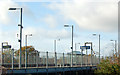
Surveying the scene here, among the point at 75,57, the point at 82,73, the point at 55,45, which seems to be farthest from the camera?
the point at 55,45

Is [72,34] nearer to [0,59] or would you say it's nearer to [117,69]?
[117,69]

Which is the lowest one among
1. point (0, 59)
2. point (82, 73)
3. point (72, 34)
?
point (82, 73)

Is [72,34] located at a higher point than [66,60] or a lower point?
higher

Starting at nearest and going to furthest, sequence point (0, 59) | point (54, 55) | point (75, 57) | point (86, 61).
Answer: point (0, 59) → point (54, 55) → point (75, 57) → point (86, 61)

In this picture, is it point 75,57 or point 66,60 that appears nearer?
point 66,60

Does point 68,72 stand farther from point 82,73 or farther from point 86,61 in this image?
point 86,61

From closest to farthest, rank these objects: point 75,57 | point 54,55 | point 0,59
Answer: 1. point 0,59
2. point 54,55
3. point 75,57

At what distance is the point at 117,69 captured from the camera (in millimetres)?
33219

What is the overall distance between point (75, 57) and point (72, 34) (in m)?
3.89

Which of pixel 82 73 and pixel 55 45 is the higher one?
pixel 55 45

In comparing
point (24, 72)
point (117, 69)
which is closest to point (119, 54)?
point (117, 69)

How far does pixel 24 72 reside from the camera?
2517 cm

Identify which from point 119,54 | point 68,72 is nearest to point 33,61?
point 68,72

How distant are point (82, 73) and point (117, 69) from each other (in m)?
6.72
